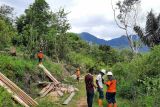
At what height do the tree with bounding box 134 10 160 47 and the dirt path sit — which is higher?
the tree with bounding box 134 10 160 47

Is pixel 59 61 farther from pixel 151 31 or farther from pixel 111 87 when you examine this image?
pixel 111 87

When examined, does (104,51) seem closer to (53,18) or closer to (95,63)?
(95,63)

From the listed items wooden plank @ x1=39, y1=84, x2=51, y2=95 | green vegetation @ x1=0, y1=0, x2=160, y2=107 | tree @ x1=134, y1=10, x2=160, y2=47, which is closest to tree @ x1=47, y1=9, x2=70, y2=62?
green vegetation @ x1=0, y1=0, x2=160, y2=107

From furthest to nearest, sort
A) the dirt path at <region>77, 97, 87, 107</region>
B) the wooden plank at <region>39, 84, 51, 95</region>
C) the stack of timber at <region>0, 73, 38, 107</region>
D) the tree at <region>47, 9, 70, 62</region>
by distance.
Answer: the tree at <region>47, 9, 70, 62</region>, the wooden plank at <region>39, 84, 51, 95</region>, the dirt path at <region>77, 97, 87, 107</region>, the stack of timber at <region>0, 73, 38, 107</region>

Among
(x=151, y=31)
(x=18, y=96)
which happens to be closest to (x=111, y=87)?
(x=18, y=96)

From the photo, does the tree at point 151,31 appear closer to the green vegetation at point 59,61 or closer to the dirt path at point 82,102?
the green vegetation at point 59,61

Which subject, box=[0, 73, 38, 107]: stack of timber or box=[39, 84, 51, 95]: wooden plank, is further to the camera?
box=[39, 84, 51, 95]: wooden plank

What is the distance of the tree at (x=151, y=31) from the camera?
165 ft

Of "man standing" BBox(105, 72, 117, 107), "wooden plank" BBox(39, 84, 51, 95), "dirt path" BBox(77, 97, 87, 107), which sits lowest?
"dirt path" BBox(77, 97, 87, 107)

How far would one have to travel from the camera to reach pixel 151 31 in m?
50.8

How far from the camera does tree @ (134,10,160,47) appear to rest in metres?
50.2

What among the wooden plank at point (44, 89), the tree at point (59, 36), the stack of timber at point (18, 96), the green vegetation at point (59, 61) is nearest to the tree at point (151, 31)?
the green vegetation at point (59, 61)

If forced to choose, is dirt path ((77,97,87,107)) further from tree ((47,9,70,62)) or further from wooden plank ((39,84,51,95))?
tree ((47,9,70,62))

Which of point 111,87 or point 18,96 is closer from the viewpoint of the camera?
point 111,87
